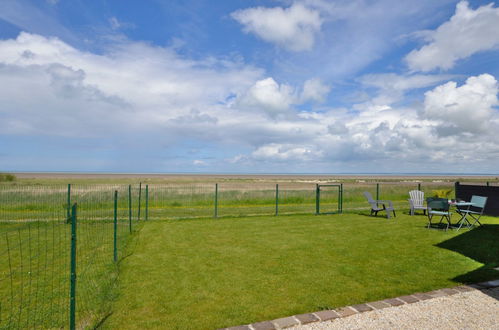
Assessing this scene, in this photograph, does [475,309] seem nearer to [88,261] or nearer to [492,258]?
[492,258]

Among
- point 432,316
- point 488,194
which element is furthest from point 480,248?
point 488,194

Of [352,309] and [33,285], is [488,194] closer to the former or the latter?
[352,309]

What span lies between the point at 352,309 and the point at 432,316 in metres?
0.88

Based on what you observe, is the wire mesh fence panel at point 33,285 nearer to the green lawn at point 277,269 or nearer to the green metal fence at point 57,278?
the green metal fence at point 57,278

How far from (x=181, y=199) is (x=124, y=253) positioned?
1060cm

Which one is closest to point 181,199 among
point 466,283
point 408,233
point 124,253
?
point 124,253

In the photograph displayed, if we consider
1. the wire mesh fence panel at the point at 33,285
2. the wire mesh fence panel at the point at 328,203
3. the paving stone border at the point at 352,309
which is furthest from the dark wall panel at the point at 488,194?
the wire mesh fence panel at the point at 33,285

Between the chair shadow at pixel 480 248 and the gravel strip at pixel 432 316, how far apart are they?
1.80ft

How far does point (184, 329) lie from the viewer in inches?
129

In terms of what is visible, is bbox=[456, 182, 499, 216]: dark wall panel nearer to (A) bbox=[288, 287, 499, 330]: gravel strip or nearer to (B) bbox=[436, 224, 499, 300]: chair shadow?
(B) bbox=[436, 224, 499, 300]: chair shadow

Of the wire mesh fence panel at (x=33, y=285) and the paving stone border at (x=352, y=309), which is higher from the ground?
the paving stone border at (x=352, y=309)

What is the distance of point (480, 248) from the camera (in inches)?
267

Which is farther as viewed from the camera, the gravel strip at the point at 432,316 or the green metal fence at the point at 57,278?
the green metal fence at the point at 57,278

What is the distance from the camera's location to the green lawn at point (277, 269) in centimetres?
374
